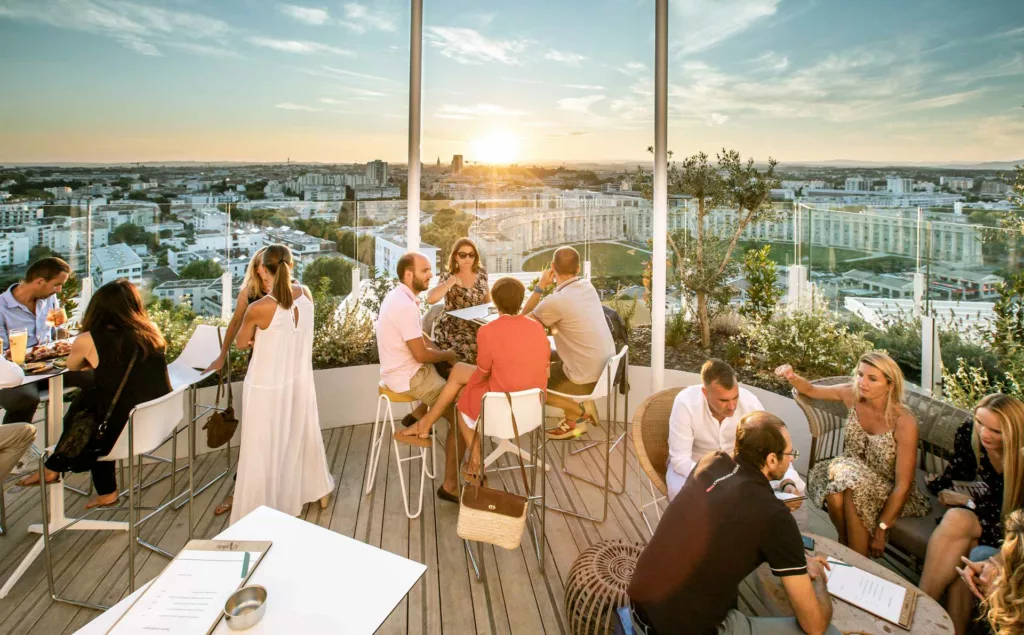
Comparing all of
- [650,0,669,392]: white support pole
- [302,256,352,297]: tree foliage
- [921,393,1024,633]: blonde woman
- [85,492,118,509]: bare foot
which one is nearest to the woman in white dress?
[85,492,118,509]: bare foot

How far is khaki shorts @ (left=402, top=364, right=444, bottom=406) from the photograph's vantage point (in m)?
4.12

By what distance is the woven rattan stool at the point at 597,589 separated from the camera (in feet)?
8.25

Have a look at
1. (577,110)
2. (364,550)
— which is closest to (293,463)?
(364,550)

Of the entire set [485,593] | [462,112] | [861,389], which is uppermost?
[462,112]

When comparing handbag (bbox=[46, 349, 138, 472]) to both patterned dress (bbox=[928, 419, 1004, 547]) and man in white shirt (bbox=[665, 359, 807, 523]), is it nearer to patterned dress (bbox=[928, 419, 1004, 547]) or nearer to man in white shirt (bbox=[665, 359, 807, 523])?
man in white shirt (bbox=[665, 359, 807, 523])

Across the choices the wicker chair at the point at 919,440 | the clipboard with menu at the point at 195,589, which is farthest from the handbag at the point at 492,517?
the wicker chair at the point at 919,440

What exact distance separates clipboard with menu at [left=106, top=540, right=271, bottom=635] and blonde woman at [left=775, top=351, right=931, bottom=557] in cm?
273

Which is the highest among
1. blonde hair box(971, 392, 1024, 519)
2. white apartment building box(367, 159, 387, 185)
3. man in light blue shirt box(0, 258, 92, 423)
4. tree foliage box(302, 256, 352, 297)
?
white apartment building box(367, 159, 387, 185)

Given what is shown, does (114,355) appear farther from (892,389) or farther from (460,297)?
(892,389)

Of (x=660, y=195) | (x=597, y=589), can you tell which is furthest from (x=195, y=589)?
(x=660, y=195)

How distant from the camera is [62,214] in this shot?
4.96m

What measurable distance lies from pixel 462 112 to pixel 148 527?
14.2ft

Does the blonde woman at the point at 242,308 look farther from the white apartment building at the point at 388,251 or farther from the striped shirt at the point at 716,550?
the striped shirt at the point at 716,550

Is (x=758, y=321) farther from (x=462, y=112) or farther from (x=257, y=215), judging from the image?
(x=257, y=215)
